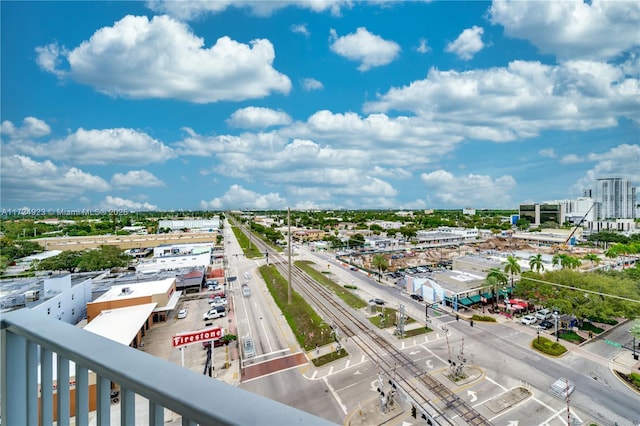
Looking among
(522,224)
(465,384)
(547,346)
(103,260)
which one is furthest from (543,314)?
(522,224)

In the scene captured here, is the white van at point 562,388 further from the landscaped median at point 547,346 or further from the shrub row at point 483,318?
the shrub row at point 483,318

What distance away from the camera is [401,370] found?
30.8 ft

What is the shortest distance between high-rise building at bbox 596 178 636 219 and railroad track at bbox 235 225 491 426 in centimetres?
4741

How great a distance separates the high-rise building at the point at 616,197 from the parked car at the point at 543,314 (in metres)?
40.2

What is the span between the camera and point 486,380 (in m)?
8.80

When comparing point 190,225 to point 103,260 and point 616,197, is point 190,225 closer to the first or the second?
point 103,260

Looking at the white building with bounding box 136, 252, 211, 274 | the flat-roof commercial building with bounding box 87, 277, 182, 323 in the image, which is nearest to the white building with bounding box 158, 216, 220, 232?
the white building with bounding box 136, 252, 211, 274

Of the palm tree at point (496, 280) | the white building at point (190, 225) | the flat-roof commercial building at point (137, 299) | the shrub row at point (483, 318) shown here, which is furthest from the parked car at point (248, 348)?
the white building at point (190, 225)

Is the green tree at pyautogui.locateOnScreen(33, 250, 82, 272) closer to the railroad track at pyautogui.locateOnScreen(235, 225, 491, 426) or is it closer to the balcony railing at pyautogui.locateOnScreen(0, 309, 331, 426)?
the railroad track at pyautogui.locateOnScreen(235, 225, 491, 426)

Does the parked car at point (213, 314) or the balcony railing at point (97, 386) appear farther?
the parked car at point (213, 314)

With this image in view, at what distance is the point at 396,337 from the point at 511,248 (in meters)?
25.5

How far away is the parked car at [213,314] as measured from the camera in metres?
14.3

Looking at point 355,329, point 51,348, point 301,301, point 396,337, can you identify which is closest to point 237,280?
point 301,301

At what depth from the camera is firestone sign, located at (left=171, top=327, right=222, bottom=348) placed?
29.5 feet
